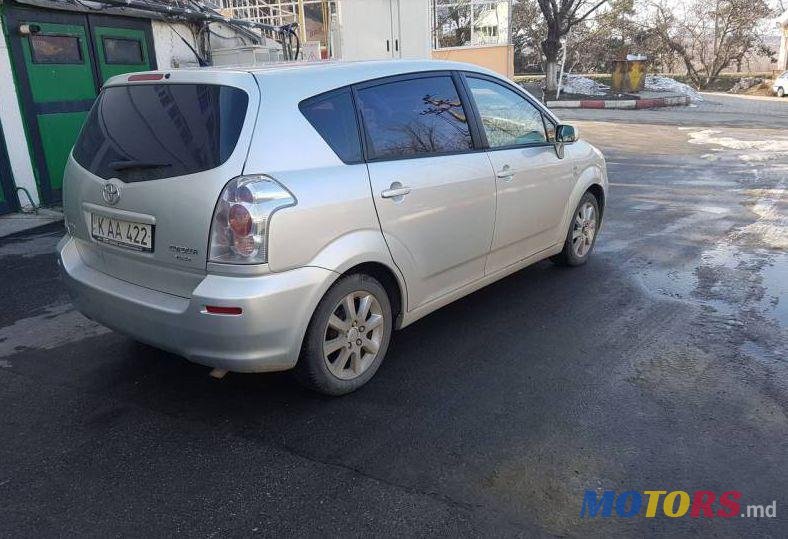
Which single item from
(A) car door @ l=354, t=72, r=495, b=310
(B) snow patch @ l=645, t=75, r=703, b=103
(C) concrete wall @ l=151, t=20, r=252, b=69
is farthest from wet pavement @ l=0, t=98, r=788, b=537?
(B) snow patch @ l=645, t=75, r=703, b=103

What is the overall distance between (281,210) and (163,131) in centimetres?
78

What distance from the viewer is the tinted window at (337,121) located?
317 cm

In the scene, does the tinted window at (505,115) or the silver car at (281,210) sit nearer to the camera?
the silver car at (281,210)

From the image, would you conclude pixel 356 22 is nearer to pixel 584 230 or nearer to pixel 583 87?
pixel 584 230

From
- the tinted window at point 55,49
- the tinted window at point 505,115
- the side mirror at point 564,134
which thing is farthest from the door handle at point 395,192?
the tinted window at point 55,49

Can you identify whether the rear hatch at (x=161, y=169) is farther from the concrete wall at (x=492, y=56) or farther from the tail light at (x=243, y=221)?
the concrete wall at (x=492, y=56)

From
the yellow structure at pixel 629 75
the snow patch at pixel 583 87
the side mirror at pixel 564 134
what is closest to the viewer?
the side mirror at pixel 564 134

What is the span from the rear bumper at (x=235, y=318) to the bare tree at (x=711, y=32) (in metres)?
36.7

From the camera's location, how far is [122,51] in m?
8.98

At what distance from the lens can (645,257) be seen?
5812 mm

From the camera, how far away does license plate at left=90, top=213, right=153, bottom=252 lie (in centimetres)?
309

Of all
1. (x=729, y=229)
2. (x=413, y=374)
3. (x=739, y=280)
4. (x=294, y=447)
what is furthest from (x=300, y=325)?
(x=729, y=229)

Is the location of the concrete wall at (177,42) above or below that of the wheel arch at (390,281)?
above

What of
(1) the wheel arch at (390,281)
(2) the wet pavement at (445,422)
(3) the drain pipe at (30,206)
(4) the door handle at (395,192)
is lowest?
(2) the wet pavement at (445,422)
